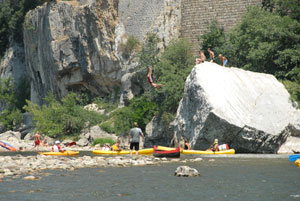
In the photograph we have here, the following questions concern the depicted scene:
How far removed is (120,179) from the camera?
39.9 ft

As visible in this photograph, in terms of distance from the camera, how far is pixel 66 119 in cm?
3397

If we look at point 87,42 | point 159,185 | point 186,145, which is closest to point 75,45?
point 87,42

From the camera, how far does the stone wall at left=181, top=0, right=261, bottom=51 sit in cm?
3062

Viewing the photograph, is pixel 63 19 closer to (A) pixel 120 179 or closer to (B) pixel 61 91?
(B) pixel 61 91

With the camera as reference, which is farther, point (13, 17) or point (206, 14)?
point (13, 17)

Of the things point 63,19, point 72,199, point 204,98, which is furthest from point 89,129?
point 72,199

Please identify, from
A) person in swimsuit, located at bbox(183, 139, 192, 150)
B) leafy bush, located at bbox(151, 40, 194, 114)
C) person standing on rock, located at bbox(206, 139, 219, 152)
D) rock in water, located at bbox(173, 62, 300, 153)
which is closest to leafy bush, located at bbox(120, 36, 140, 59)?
leafy bush, located at bbox(151, 40, 194, 114)

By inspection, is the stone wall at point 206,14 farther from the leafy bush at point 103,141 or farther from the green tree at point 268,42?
the leafy bush at point 103,141

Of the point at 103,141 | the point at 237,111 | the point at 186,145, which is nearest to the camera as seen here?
the point at 237,111

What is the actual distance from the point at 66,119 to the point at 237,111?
15991mm

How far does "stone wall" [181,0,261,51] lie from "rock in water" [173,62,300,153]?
28.0 ft

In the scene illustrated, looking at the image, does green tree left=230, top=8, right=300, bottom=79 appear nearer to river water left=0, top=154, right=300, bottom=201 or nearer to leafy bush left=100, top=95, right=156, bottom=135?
leafy bush left=100, top=95, right=156, bottom=135

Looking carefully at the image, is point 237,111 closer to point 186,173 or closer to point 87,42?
point 186,173

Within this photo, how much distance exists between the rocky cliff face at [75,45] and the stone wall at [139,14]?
830 mm
